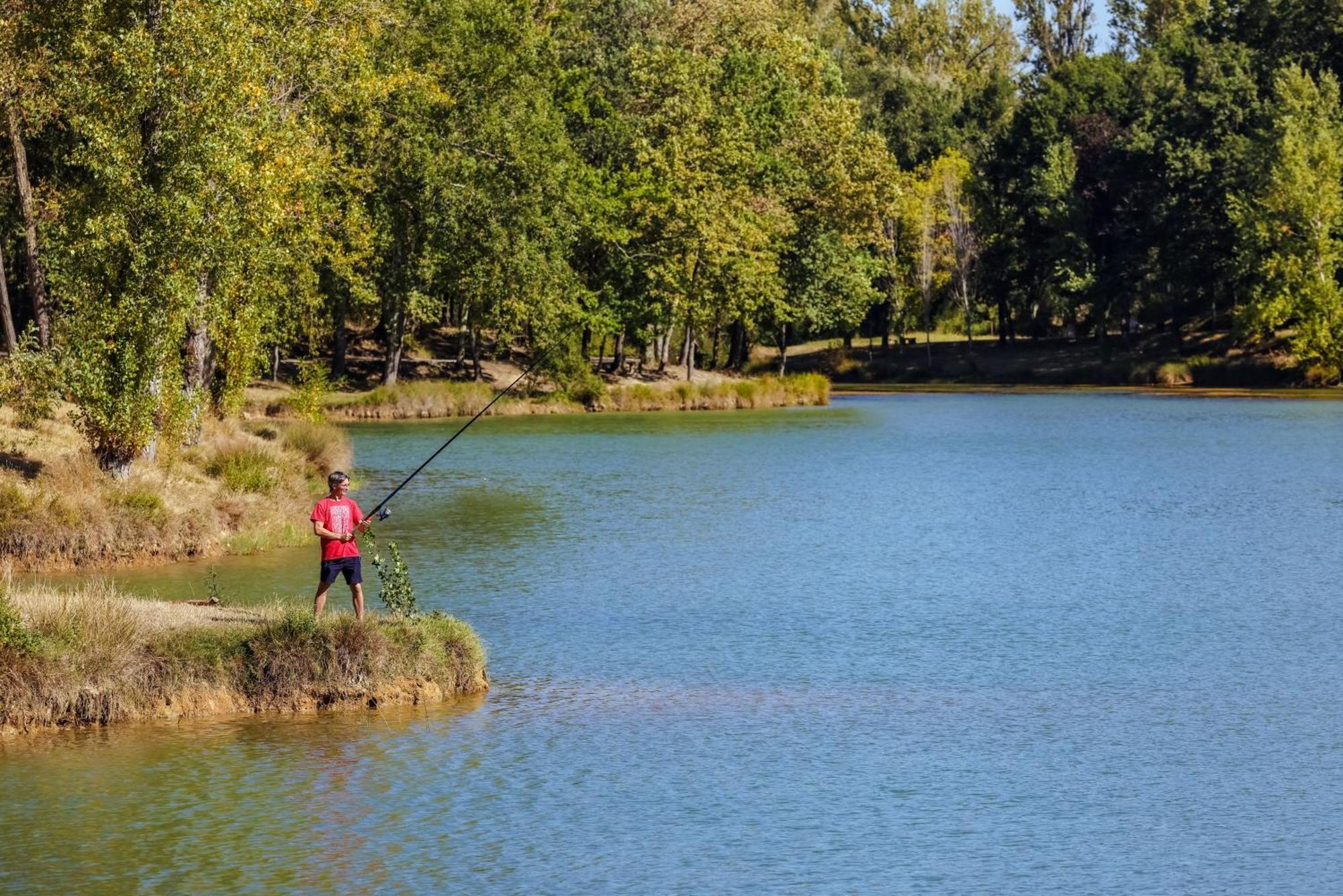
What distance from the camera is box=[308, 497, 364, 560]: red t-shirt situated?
68.3 feet

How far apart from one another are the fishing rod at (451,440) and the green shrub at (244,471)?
241 centimetres

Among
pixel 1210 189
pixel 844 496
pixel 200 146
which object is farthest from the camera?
pixel 1210 189

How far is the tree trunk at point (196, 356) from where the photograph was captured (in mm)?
32219

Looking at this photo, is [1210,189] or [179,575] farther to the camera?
[1210,189]

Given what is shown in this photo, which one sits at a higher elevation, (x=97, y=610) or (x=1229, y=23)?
(x=1229, y=23)

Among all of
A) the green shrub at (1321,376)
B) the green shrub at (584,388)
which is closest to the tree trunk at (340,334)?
the green shrub at (584,388)

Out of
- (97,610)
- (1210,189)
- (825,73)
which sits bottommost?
(97,610)

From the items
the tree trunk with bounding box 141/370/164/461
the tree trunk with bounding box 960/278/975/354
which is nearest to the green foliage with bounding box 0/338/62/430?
the tree trunk with bounding box 141/370/164/461

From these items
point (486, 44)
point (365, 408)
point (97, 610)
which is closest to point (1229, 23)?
point (486, 44)

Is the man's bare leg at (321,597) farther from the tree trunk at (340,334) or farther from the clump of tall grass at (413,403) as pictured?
the tree trunk at (340,334)

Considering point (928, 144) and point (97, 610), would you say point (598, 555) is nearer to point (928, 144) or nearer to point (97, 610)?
point (97, 610)

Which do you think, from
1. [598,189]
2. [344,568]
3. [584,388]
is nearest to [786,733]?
[344,568]

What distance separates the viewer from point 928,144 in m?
123

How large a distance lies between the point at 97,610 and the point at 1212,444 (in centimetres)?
4603
